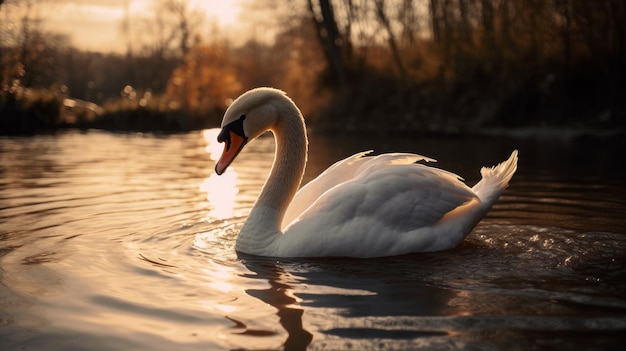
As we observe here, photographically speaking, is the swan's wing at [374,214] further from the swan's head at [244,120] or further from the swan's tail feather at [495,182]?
the swan's head at [244,120]

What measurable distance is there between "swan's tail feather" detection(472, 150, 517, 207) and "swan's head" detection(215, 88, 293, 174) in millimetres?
1630

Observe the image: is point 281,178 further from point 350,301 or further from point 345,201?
point 350,301

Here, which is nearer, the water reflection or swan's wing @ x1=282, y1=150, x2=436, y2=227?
the water reflection

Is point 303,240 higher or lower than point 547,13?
lower

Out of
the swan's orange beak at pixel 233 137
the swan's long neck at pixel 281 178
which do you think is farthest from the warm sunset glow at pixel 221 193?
the swan's orange beak at pixel 233 137

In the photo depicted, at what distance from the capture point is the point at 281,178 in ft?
16.1

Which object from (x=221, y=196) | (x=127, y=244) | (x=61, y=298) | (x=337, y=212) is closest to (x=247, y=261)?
(x=337, y=212)

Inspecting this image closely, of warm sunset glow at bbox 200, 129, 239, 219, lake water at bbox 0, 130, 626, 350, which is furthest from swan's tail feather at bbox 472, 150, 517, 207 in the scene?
warm sunset glow at bbox 200, 129, 239, 219

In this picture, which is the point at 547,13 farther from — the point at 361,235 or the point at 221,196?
the point at 361,235

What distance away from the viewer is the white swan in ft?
14.2

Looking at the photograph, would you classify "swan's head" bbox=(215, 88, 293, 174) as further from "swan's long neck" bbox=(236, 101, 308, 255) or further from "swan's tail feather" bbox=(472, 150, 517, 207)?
"swan's tail feather" bbox=(472, 150, 517, 207)

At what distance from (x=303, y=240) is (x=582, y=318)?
1.82 meters

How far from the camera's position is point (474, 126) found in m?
18.0

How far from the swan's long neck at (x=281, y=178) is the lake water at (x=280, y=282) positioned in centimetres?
29
